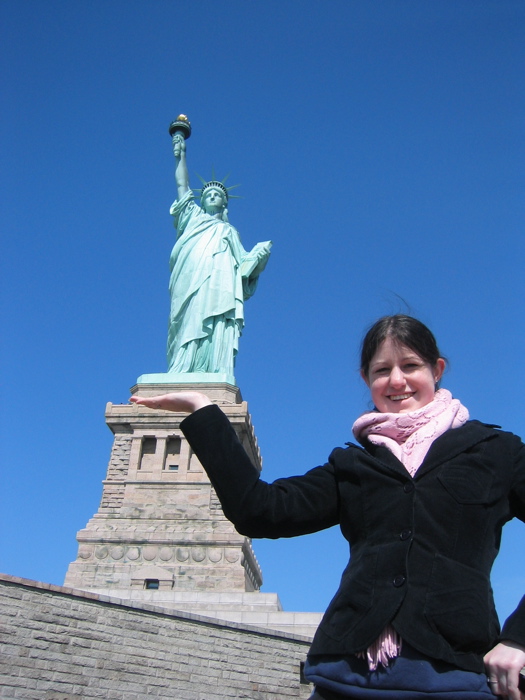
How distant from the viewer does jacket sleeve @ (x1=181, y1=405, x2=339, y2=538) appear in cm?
215

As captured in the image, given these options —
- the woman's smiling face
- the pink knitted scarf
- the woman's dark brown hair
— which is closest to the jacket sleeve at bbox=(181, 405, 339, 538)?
the pink knitted scarf

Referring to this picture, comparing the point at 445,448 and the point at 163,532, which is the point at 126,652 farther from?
the point at 445,448

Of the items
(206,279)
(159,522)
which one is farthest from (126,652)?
(206,279)

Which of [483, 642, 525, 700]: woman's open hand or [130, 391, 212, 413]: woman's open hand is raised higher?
[130, 391, 212, 413]: woman's open hand

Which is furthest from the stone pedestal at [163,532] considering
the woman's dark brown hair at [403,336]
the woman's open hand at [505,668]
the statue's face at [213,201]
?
the woman's open hand at [505,668]

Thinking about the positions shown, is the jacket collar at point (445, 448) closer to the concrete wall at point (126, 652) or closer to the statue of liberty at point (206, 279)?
the concrete wall at point (126, 652)

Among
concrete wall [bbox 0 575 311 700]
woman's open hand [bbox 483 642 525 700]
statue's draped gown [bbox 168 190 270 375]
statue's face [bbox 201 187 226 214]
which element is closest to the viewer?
woman's open hand [bbox 483 642 525 700]

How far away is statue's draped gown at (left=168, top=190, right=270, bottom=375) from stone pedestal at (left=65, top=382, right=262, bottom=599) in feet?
5.10

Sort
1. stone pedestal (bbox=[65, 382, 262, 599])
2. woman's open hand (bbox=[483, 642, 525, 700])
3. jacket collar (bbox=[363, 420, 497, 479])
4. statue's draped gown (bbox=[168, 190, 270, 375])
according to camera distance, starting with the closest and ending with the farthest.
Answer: woman's open hand (bbox=[483, 642, 525, 700]) < jacket collar (bbox=[363, 420, 497, 479]) < stone pedestal (bbox=[65, 382, 262, 599]) < statue's draped gown (bbox=[168, 190, 270, 375])

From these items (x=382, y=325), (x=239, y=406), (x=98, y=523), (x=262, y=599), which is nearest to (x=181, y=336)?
(x=239, y=406)

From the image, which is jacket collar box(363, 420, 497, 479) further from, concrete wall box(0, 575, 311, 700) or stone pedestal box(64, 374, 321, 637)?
stone pedestal box(64, 374, 321, 637)

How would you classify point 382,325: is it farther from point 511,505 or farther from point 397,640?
point 397,640

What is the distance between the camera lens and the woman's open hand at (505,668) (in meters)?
1.78

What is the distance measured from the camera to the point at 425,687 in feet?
5.82
